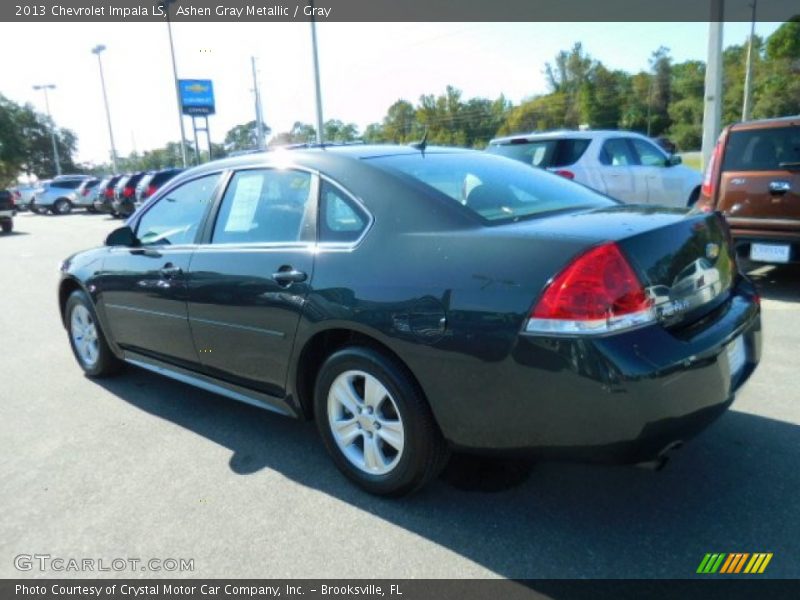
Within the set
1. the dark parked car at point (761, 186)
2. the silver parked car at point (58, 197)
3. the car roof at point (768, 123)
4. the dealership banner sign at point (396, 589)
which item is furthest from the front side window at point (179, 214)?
the silver parked car at point (58, 197)

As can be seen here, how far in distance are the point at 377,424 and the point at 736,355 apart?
1.58m

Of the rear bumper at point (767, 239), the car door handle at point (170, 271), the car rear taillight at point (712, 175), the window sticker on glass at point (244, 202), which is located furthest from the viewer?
the car rear taillight at point (712, 175)

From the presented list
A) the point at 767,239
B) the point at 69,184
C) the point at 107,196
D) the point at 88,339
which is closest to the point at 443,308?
the point at 88,339

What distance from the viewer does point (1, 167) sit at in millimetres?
61375

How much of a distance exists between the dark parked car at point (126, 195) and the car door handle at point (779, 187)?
2068 cm

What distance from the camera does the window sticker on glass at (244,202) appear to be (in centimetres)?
350

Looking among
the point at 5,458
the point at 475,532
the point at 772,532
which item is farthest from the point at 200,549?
the point at 772,532

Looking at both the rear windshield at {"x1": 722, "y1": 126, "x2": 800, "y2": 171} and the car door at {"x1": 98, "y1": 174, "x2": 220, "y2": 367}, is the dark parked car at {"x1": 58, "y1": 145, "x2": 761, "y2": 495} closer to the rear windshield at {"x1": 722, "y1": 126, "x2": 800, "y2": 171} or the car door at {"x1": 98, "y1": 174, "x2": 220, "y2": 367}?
the car door at {"x1": 98, "y1": 174, "x2": 220, "y2": 367}

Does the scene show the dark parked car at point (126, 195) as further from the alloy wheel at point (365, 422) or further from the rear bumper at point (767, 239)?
the alloy wheel at point (365, 422)

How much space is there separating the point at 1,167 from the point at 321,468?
70982 mm

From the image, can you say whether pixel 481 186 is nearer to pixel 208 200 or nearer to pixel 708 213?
pixel 708 213

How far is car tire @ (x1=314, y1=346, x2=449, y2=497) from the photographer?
2689 millimetres

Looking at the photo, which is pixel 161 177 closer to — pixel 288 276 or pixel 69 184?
pixel 69 184

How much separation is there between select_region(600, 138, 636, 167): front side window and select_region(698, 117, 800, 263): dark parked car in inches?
101
